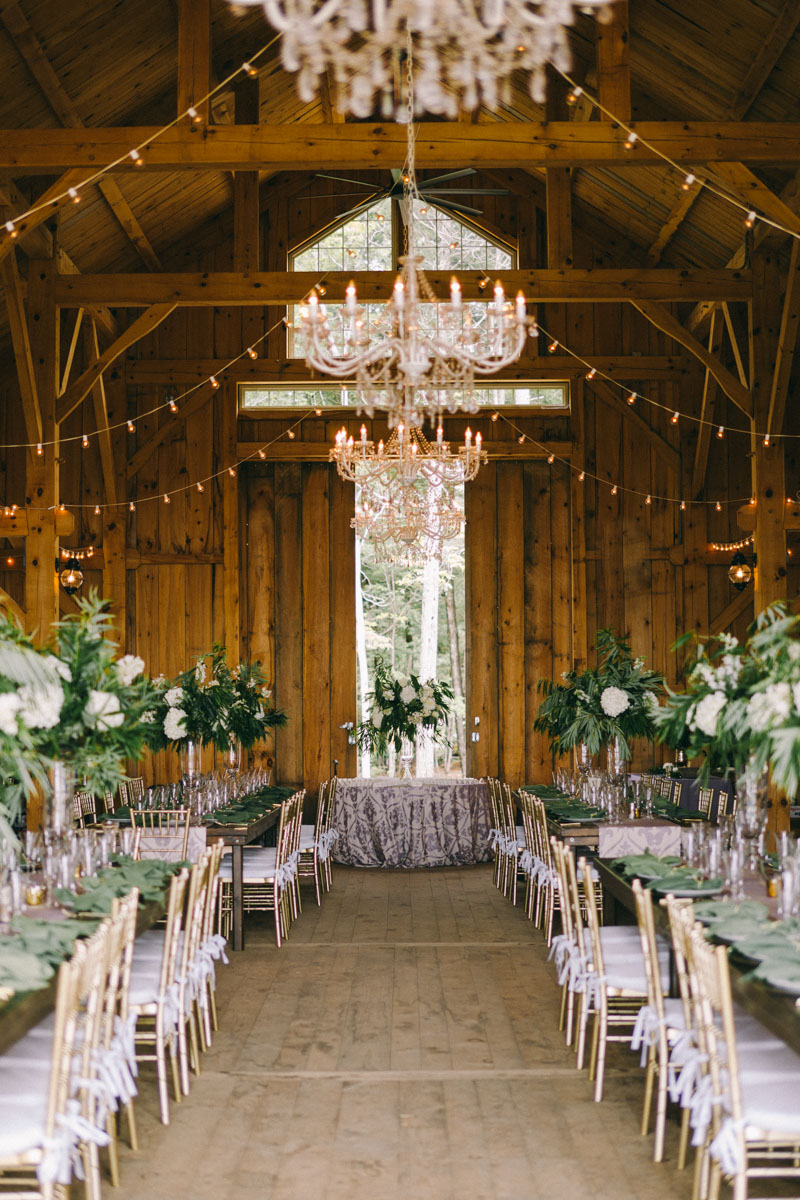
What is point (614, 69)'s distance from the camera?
23.8ft

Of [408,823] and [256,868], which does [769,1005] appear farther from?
[408,823]

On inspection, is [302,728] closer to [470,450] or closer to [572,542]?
[572,542]

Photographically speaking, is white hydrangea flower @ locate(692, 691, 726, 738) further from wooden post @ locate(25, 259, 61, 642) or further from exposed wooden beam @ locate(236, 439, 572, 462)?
exposed wooden beam @ locate(236, 439, 572, 462)

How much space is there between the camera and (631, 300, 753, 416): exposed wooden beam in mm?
9492

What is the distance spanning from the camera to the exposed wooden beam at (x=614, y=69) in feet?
23.5

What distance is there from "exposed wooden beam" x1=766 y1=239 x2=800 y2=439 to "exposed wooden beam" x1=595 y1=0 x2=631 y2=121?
6.84 ft

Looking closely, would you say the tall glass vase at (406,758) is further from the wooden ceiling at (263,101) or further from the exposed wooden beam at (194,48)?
the exposed wooden beam at (194,48)

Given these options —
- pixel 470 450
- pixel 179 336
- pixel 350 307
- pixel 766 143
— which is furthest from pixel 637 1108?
pixel 179 336

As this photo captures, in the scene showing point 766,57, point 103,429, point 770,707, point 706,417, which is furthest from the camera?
point 706,417

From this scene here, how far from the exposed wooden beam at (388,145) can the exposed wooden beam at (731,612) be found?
Result: 547 centimetres

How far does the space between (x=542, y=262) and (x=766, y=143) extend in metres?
5.75

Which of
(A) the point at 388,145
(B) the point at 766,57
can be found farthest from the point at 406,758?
(B) the point at 766,57

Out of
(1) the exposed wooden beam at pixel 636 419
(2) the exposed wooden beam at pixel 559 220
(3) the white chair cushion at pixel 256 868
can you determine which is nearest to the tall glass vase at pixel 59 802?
(3) the white chair cushion at pixel 256 868

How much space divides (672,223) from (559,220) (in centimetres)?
193
